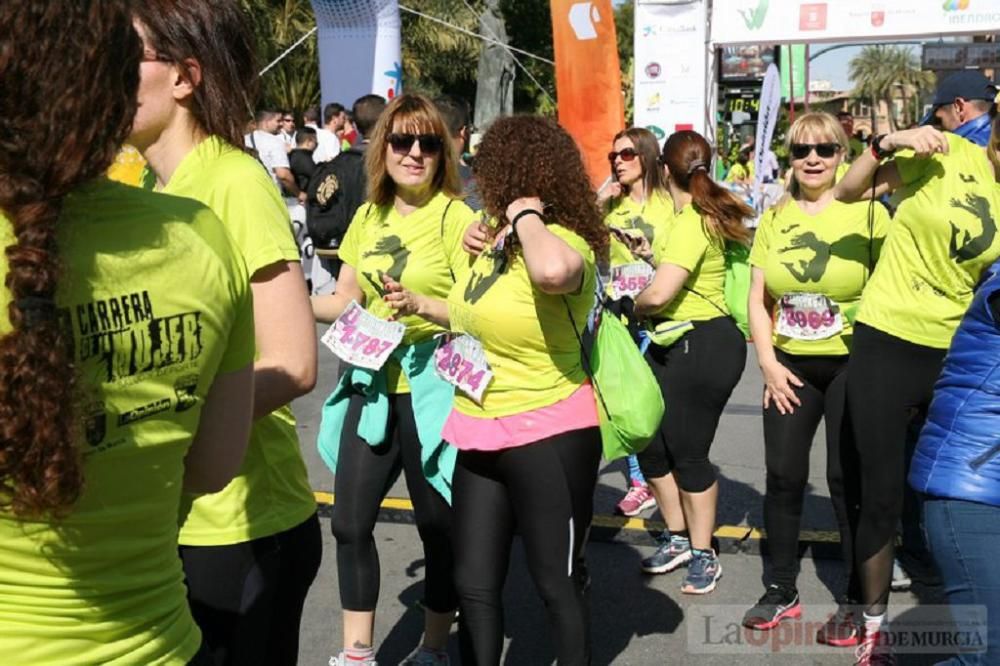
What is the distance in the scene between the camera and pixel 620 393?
3271mm

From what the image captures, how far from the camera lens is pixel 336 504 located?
12.3 feet

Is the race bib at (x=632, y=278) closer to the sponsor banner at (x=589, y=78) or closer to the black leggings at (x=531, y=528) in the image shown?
the black leggings at (x=531, y=528)

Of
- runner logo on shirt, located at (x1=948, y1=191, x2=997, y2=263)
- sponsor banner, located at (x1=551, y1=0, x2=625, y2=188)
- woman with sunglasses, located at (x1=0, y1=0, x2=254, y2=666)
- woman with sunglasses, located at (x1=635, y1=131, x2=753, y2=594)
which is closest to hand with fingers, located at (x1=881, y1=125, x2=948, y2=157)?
runner logo on shirt, located at (x1=948, y1=191, x2=997, y2=263)

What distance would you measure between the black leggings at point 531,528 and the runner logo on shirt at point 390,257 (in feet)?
2.69

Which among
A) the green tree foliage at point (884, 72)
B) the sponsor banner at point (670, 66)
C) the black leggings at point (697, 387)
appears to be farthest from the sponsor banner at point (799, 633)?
the green tree foliage at point (884, 72)

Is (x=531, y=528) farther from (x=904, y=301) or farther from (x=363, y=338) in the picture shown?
(x=904, y=301)

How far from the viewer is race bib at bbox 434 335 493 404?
3246 millimetres

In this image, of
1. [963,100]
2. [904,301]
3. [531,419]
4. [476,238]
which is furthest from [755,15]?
[531,419]

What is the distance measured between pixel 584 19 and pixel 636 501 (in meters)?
6.40

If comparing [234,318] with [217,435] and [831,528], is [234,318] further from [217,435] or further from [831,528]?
[831,528]

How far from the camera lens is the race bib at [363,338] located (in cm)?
364

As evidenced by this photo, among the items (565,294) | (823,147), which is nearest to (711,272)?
(823,147)

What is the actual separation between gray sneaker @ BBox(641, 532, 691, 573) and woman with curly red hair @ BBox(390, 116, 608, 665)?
154 centimetres

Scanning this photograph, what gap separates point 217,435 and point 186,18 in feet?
2.98
